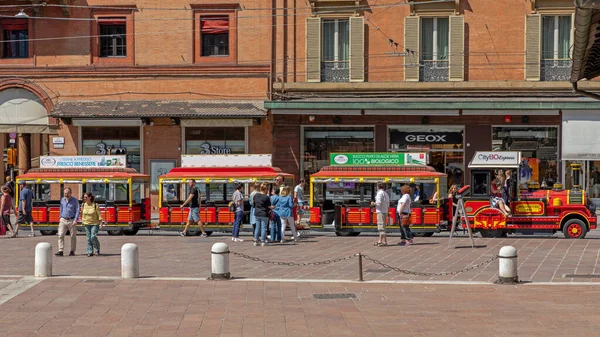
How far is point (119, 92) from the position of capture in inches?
1496

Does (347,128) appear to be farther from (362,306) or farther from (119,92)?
(362,306)

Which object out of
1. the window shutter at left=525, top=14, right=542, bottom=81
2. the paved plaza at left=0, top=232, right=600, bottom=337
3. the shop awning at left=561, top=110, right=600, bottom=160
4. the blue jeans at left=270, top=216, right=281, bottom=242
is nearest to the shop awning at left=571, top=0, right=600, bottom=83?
the paved plaza at left=0, top=232, right=600, bottom=337

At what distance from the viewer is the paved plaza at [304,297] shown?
40.7 feet

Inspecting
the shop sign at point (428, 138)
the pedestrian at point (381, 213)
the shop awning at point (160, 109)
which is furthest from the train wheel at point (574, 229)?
the shop awning at point (160, 109)

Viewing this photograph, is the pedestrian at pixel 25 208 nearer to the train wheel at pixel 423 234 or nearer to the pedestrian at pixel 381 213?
the pedestrian at pixel 381 213

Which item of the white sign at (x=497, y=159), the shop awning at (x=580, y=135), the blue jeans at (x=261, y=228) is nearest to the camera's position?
the blue jeans at (x=261, y=228)

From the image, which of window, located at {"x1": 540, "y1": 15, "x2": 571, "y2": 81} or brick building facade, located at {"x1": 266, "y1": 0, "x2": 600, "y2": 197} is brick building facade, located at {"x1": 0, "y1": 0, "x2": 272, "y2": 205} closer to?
brick building facade, located at {"x1": 266, "y1": 0, "x2": 600, "y2": 197}

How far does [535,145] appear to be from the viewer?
36688mm

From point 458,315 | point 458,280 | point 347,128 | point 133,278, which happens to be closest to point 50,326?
point 133,278

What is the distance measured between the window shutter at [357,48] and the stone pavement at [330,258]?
11138 mm

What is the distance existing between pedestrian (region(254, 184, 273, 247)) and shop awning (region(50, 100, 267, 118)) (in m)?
12.0

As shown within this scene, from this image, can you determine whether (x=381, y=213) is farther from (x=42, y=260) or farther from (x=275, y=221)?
(x=42, y=260)

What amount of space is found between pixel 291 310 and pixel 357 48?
24.2 meters

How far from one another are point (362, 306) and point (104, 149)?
26.3 meters
